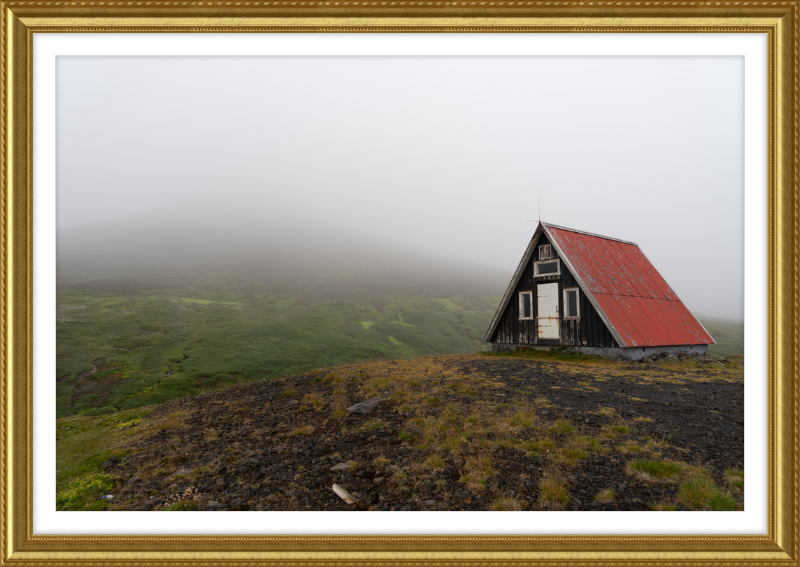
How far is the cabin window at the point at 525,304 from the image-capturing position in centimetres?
2400

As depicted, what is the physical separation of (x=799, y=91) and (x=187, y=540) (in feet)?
32.4

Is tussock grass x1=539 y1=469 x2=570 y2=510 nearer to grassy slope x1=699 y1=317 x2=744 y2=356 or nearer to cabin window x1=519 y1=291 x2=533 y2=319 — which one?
cabin window x1=519 y1=291 x2=533 y2=319

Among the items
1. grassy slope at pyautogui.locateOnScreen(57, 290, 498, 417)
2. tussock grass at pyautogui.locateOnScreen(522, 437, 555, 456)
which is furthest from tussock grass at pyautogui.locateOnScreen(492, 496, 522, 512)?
grassy slope at pyautogui.locateOnScreen(57, 290, 498, 417)

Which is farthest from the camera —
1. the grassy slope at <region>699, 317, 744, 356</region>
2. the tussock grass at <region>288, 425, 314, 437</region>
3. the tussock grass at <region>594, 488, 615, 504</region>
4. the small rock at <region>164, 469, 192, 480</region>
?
the grassy slope at <region>699, 317, 744, 356</region>

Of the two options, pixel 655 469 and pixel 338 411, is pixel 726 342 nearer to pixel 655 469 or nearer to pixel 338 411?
pixel 655 469

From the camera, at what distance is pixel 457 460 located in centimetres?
708

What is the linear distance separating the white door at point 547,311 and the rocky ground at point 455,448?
771cm

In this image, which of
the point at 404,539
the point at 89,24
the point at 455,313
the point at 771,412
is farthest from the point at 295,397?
the point at 455,313

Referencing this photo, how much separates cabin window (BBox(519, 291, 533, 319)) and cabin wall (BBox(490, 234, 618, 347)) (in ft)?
0.83

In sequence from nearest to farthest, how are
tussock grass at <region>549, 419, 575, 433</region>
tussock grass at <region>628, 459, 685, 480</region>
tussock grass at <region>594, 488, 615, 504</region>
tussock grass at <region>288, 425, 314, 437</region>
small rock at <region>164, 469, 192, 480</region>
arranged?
tussock grass at <region>594, 488, 615, 504</region> < tussock grass at <region>628, 459, 685, 480</region> < small rock at <region>164, 469, 192, 480</region> < tussock grass at <region>549, 419, 575, 433</region> < tussock grass at <region>288, 425, 314, 437</region>

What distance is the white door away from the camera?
2239 centimetres

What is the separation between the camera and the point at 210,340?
4031 centimetres

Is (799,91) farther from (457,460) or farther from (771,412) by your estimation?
(457,460)

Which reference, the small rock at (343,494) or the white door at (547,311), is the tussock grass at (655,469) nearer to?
the small rock at (343,494)
